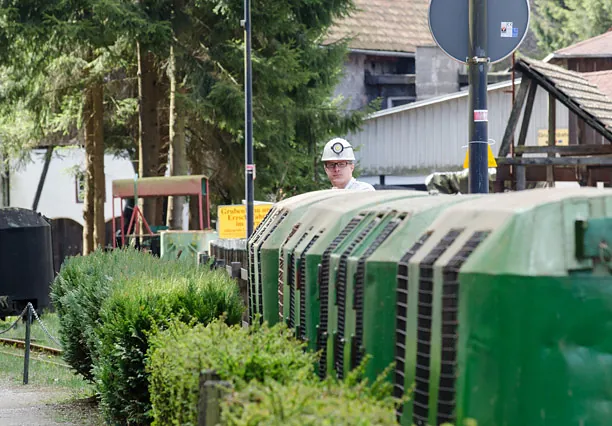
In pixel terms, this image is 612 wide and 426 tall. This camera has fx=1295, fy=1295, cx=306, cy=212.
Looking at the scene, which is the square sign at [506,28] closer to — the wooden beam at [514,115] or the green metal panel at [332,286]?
the green metal panel at [332,286]

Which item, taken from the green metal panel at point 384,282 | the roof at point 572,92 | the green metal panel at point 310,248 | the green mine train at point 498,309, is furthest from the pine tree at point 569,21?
the green mine train at point 498,309

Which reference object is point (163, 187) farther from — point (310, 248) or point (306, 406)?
point (306, 406)

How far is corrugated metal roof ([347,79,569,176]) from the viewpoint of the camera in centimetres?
4050

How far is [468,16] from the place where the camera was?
10.3m

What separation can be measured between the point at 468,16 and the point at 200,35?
1971 centimetres

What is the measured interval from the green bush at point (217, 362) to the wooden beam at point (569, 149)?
650 inches

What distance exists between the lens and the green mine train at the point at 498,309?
480cm

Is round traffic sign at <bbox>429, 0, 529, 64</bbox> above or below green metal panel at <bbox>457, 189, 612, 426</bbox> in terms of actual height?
above

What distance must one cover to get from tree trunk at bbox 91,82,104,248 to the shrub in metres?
22.9

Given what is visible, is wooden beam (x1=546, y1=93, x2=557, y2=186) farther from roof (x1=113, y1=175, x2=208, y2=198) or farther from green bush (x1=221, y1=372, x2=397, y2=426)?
green bush (x1=221, y1=372, x2=397, y2=426)

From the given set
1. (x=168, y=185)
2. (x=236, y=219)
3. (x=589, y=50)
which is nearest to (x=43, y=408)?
(x=236, y=219)

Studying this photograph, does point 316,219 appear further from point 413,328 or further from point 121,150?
point 121,150

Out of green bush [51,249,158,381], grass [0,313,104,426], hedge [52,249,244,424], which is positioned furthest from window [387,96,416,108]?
hedge [52,249,244,424]

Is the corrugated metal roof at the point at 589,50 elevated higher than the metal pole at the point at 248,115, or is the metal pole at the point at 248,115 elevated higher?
the corrugated metal roof at the point at 589,50
